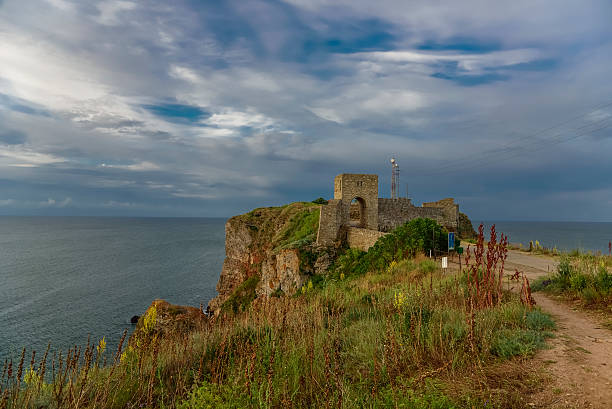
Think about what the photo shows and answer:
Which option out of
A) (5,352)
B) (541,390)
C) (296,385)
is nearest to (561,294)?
(541,390)

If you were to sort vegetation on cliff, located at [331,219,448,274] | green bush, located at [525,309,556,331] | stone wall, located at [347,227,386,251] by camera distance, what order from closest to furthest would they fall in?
green bush, located at [525,309,556,331], vegetation on cliff, located at [331,219,448,274], stone wall, located at [347,227,386,251]

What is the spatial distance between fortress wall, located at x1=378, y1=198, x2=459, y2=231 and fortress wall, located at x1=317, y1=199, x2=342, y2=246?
19.1ft

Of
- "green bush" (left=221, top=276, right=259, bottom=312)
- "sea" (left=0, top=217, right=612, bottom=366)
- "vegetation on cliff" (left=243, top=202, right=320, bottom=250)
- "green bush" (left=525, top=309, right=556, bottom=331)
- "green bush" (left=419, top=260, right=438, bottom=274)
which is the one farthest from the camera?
"green bush" (left=221, top=276, right=259, bottom=312)

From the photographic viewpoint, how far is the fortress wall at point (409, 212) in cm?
3222

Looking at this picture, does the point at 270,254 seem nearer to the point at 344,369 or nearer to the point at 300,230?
the point at 300,230

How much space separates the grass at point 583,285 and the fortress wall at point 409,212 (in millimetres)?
21608

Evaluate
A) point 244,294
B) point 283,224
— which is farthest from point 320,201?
point 244,294

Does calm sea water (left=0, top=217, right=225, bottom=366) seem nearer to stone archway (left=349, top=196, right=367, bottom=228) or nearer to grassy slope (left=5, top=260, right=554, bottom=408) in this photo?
grassy slope (left=5, top=260, right=554, bottom=408)

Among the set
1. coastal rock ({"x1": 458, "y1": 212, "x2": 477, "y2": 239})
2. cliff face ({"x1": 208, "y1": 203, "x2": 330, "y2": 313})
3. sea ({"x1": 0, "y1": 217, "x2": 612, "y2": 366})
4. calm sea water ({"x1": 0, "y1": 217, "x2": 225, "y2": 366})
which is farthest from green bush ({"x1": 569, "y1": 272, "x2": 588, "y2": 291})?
coastal rock ({"x1": 458, "y1": 212, "x2": 477, "y2": 239})

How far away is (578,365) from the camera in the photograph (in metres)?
4.32

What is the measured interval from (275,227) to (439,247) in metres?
23.4

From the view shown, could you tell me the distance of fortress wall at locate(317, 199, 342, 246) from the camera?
28.2 meters

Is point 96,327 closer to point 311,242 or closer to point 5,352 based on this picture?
point 5,352

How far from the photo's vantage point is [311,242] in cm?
2853
